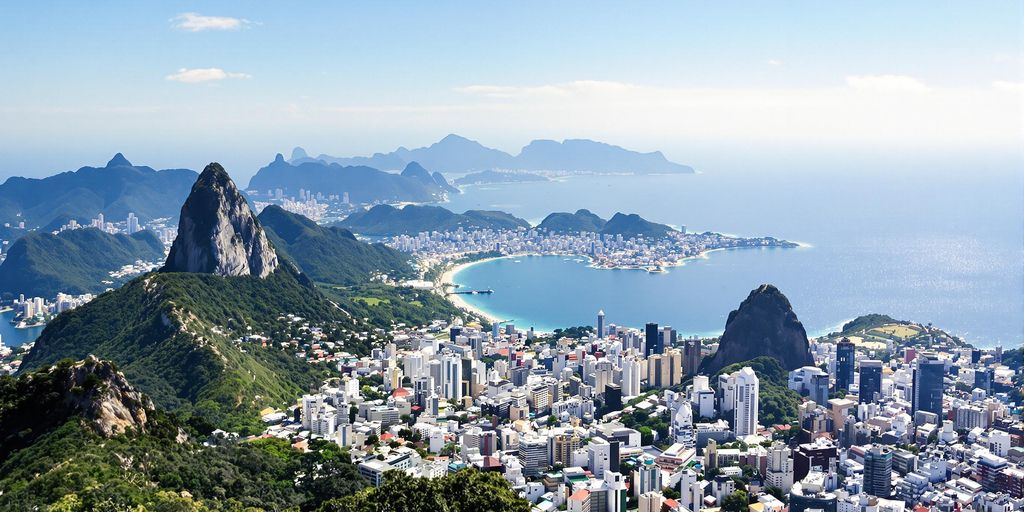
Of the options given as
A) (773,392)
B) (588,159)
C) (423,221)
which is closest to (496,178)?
(588,159)

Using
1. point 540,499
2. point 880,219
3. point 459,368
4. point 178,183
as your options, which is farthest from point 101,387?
point 178,183

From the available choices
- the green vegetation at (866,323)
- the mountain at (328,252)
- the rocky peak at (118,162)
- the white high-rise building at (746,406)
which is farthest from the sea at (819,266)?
the rocky peak at (118,162)

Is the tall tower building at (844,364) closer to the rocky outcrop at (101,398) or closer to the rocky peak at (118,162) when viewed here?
the rocky outcrop at (101,398)

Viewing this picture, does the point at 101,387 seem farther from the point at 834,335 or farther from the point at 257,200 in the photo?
the point at 257,200

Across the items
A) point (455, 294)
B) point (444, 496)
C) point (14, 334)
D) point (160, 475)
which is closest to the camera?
point (444, 496)

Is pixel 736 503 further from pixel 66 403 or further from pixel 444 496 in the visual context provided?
pixel 66 403

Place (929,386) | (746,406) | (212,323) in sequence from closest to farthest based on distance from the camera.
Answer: (746,406) < (929,386) < (212,323)

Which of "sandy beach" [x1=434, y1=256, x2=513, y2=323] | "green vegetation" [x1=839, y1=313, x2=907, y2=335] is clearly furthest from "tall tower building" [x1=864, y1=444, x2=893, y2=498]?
"sandy beach" [x1=434, y1=256, x2=513, y2=323]
